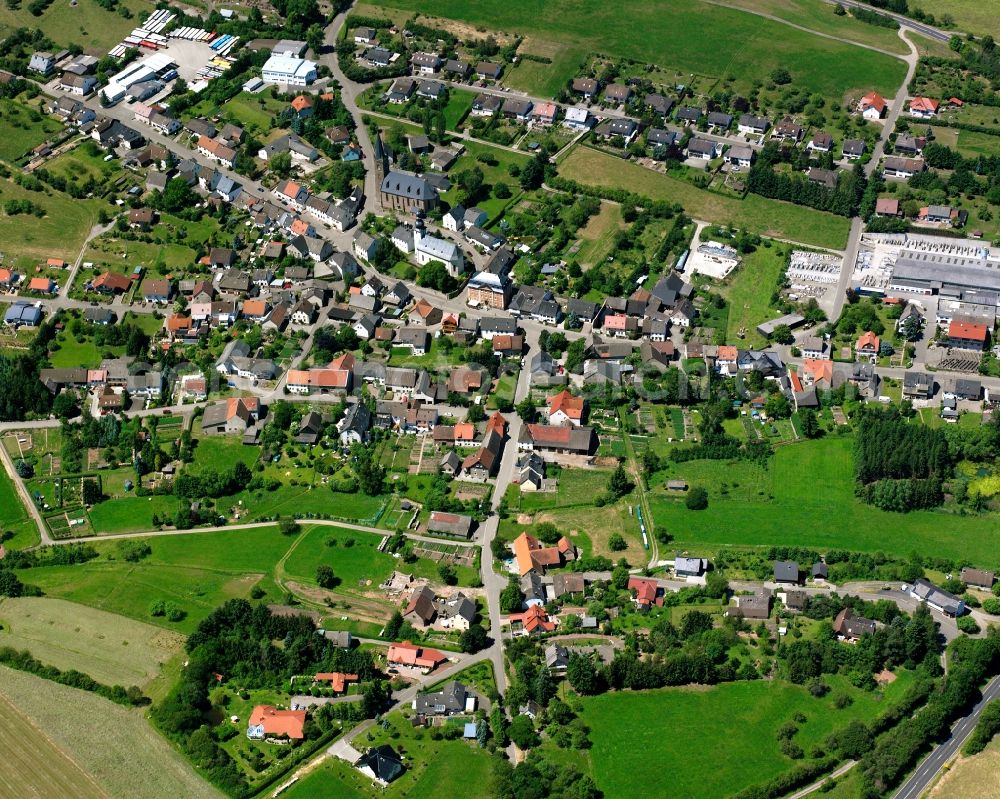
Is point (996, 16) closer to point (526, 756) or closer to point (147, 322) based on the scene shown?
point (147, 322)

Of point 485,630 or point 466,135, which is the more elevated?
point 466,135

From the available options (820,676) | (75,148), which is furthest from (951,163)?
(75,148)

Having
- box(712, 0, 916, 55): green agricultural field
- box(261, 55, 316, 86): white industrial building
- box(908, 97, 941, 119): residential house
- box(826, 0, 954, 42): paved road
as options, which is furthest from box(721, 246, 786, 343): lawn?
box(261, 55, 316, 86): white industrial building

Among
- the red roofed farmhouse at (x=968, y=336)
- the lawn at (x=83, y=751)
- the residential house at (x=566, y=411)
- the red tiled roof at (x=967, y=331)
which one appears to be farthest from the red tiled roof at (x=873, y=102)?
the lawn at (x=83, y=751)

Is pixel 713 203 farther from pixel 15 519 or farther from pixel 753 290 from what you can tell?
pixel 15 519

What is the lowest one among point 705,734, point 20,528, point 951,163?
point 20,528

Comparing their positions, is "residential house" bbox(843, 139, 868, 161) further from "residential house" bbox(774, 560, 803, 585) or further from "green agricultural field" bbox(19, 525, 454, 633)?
"green agricultural field" bbox(19, 525, 454, 633)

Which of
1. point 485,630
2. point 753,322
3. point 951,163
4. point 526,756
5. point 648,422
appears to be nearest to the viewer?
point 526,756
